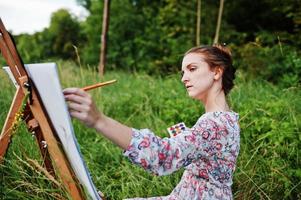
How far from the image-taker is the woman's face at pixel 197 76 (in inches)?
75.4

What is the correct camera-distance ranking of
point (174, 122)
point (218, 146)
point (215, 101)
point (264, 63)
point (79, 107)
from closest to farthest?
point (79, 107), point (218, 146), point (215, 101), point (174, 122), point (264, 63)

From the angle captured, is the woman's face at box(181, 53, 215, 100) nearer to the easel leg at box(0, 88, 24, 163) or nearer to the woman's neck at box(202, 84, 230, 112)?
the woman's neck at box(202, 84, 230, 112)

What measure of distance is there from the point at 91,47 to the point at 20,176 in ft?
40.5

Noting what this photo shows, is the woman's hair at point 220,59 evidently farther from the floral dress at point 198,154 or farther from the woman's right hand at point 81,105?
the woman's right hand at point 81,105

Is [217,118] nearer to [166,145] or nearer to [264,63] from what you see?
[166,145]

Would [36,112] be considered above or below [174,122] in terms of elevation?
above

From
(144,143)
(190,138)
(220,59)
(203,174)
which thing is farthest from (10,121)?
(220,59)

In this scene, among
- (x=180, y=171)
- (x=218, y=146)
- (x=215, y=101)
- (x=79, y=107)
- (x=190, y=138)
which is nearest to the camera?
(x=79, y=107)

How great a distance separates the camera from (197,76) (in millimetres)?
1918

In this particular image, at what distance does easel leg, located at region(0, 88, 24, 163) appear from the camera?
5.20 ft

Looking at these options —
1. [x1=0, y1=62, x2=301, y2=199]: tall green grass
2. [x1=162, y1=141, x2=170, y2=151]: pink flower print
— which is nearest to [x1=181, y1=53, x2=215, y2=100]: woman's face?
[x1=162, y1=141, x2=170, y2=151]: pink flower print

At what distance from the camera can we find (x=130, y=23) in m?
13.9

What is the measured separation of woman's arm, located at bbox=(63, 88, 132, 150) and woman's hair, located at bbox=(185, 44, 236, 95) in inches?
24.7

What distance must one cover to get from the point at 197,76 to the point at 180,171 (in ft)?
4.38
